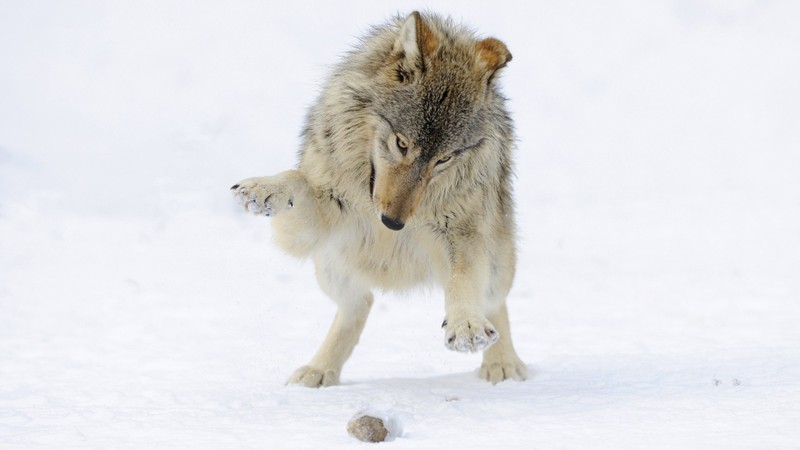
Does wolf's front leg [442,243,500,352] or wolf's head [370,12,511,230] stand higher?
wolf's head [370,12,511,230]

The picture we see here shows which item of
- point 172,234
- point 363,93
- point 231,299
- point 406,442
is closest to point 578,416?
point 406,442

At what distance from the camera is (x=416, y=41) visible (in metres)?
3.77

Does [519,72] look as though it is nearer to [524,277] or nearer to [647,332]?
[524,277]

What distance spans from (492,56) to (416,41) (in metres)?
0.40

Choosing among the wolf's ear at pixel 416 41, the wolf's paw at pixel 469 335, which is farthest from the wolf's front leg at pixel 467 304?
the wolf's ear at pixel 416 41

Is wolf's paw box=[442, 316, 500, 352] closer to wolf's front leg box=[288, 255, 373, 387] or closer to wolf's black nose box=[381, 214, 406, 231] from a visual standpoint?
wolf's black nose box=[381, 214, 406, 231]

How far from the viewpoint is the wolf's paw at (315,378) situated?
445 cm

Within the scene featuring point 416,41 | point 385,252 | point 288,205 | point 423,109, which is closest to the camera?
point 423,109

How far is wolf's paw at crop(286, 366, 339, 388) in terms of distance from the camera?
14.6ft

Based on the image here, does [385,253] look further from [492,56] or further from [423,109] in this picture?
[492,56]

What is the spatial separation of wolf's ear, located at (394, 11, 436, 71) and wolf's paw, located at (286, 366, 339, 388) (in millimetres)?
1768

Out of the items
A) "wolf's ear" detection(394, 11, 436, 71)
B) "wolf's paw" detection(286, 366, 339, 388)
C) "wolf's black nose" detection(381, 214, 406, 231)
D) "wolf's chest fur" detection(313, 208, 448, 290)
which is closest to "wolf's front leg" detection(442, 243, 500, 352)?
"wolf's chest fur" detection(313, 208, 448, 290)

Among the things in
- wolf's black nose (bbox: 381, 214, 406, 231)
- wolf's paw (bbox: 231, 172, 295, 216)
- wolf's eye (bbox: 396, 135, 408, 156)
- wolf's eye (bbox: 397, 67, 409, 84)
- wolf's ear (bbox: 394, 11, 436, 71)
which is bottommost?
wolf's black nose (bbox: 381, 214, 406, 231)

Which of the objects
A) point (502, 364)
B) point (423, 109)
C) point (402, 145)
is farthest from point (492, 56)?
point (502, 364)
